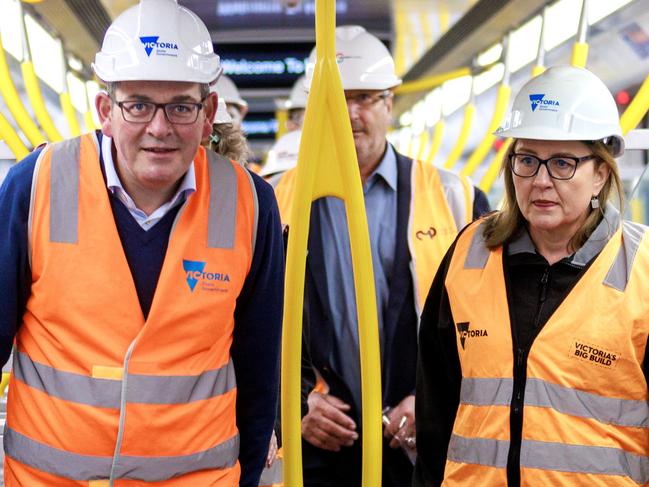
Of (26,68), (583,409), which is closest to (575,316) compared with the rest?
(583,409)

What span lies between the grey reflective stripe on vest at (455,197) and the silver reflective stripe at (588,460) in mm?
1344

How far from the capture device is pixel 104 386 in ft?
8.42

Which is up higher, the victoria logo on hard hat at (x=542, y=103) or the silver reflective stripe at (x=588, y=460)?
the victoria logo on hard hat at (x=542, y=103)

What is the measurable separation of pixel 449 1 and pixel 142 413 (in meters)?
2.71

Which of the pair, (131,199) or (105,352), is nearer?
(105,352)

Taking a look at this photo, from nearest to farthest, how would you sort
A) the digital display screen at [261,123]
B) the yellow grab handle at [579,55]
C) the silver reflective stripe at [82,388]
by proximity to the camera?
the silver reflective stripe at [82,388] → the yellow grab handle at [579,55] → the digital display screen at [261,123]

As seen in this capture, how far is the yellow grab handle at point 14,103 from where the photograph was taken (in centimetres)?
475

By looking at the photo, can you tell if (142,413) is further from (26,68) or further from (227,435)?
(26,68)

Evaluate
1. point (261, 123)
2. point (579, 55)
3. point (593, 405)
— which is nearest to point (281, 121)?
point (261, 123)

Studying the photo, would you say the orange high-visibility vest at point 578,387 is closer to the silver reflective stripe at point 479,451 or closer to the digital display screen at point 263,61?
the silver reflective stripe at point 479,451

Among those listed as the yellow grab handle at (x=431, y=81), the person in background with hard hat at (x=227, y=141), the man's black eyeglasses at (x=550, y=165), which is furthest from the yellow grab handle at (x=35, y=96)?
the man's black eyeglasses at (x=550, y=165)

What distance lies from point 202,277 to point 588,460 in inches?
41.2

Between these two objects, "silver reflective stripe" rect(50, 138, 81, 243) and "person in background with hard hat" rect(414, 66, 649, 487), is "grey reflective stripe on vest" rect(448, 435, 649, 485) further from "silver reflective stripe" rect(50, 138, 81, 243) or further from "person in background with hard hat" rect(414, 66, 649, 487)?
"silver reflective stripe" rect(50, 138, 81, 243)

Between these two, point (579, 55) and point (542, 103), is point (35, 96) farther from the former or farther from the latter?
point (542, 103)
